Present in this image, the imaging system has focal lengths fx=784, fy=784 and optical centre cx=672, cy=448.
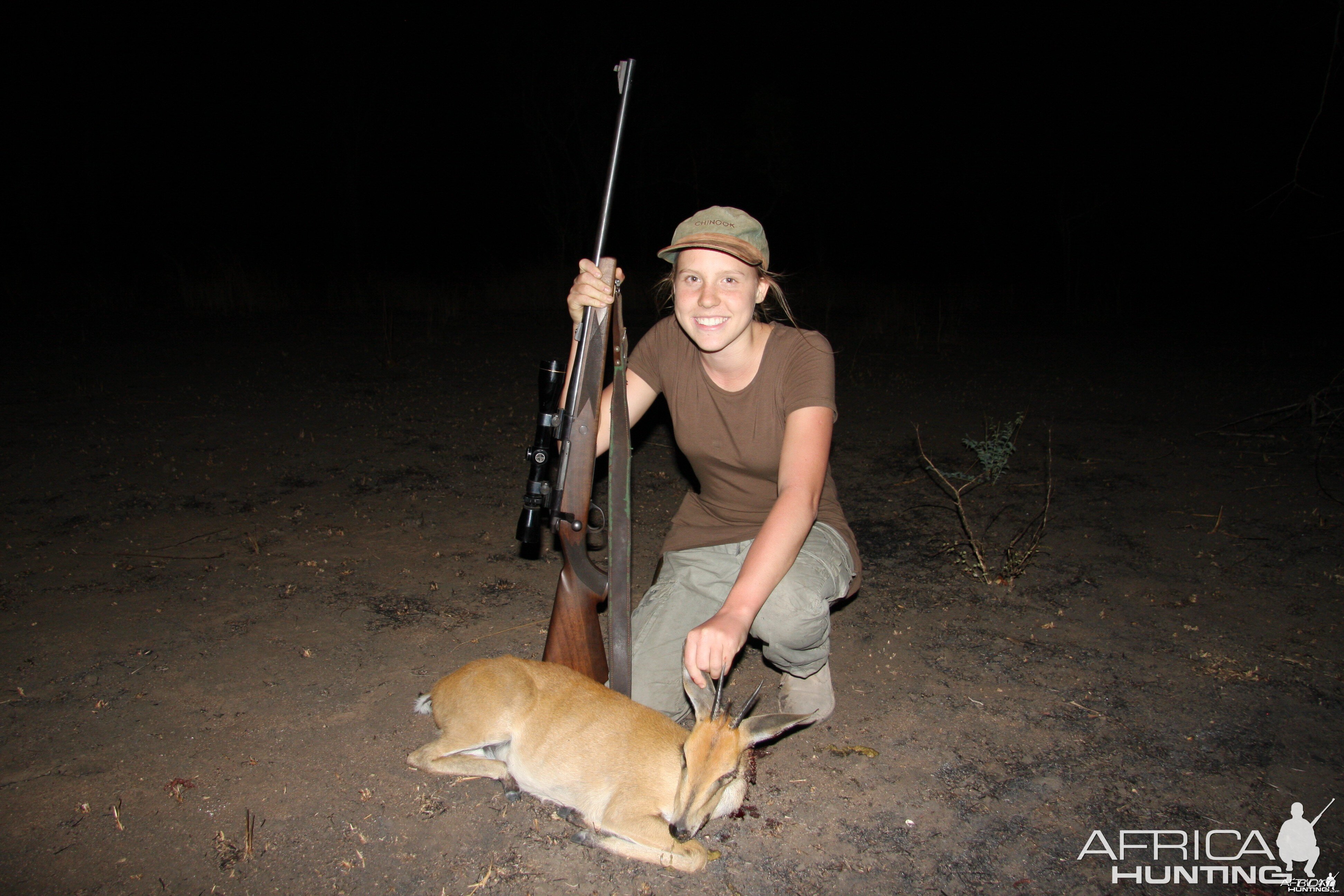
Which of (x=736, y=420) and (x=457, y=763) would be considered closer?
(x=457, y=763)

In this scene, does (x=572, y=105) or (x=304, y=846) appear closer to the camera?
(x=304, y=846)

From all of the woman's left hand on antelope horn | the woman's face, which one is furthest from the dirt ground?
the woman's face

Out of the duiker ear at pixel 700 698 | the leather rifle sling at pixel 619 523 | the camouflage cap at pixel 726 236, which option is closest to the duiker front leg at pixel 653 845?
the duiker ear at pixel 700 698

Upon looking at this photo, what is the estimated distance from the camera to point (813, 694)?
310cm

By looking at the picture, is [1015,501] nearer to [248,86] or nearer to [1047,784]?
[1047,784]

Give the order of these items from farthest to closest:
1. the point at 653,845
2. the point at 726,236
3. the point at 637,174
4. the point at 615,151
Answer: the point at 637,174 < the point at 615,151 < the point at 726,236 < the point at 653,845

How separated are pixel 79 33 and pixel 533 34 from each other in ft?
38.9

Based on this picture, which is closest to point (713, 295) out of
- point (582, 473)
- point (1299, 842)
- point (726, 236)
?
point (726, 236)

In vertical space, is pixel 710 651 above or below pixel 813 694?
above

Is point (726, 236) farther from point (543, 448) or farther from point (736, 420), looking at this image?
point (543, 448)

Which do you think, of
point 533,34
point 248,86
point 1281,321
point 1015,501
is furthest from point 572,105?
point 1015,501

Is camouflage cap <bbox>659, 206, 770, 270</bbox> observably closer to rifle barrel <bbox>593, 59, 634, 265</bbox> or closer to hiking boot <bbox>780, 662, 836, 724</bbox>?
rifle barrel <bbox>593, 59, 634, 265</bbox>

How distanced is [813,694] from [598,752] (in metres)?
1.03

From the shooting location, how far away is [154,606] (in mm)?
3750
